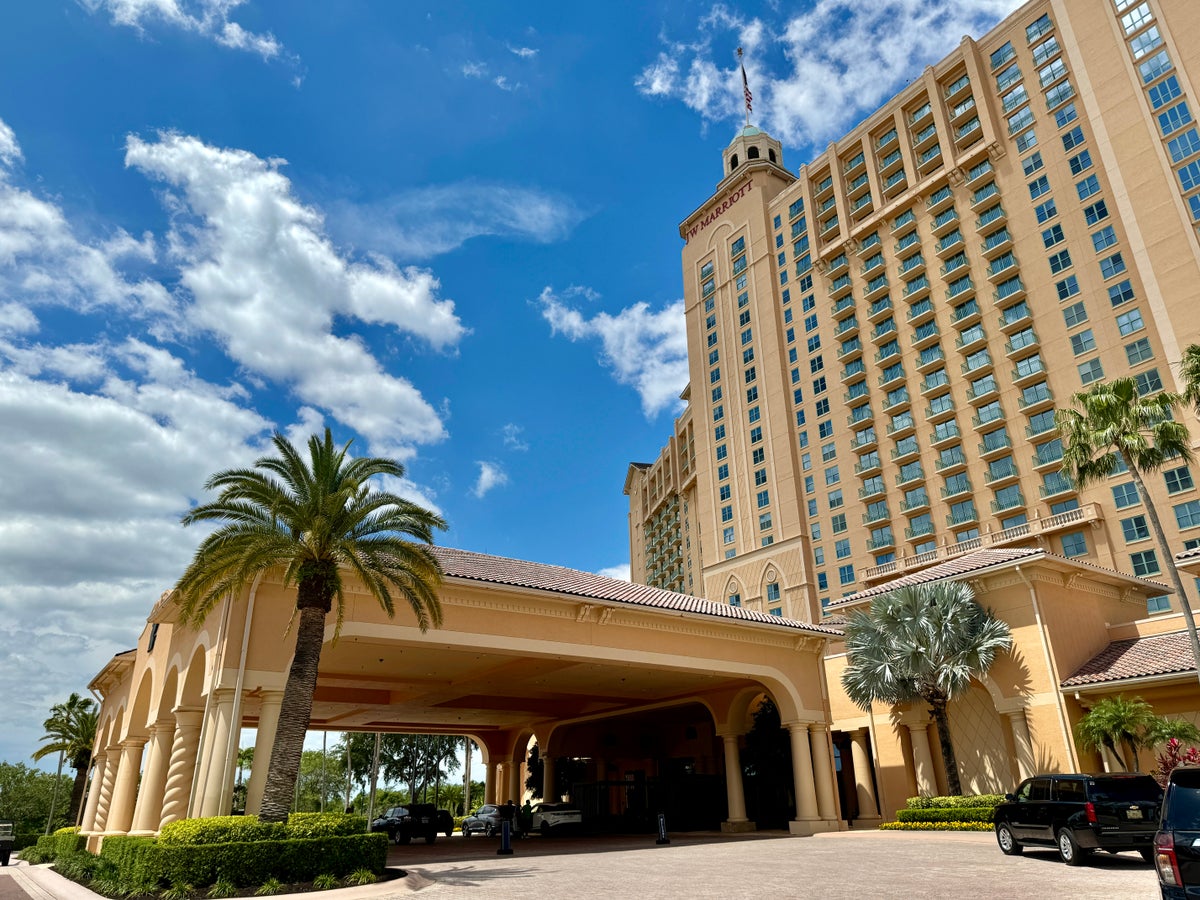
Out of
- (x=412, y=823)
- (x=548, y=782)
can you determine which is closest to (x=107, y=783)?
(x=412, y=823)

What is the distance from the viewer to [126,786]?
94.8ft

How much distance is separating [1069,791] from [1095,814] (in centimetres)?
91

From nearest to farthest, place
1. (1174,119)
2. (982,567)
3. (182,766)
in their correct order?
(182,766), (982,567), (1174,119)

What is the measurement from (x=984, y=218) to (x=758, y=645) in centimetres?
4922

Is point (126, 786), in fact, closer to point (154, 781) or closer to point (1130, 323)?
point (154, 781)

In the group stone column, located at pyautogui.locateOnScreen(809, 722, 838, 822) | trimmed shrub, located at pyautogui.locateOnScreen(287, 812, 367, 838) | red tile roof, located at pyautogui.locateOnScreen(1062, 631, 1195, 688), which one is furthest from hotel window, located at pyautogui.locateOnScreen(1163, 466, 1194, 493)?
trimmed shrub, located at pyautogui.locateOnScreen(287, 812, 367, 838)

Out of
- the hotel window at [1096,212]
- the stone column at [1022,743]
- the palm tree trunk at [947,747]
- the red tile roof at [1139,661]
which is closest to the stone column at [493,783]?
the palm tree trunk at [947,747]

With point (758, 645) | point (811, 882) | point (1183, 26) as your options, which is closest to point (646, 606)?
point (758, 645)

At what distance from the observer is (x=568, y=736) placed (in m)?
44.2

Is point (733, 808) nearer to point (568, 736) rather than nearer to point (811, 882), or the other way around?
point (568, 736)

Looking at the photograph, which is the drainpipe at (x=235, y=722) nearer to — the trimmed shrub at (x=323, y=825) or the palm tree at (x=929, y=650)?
the trimmed shrub at (x=323, y=825)

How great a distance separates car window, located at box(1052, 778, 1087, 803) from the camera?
15.6 metres

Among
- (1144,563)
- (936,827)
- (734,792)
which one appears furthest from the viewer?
(1144,563)

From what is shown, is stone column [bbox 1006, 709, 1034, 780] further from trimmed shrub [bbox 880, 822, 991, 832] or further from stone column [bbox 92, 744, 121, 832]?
stone column [bbox 92, 744, 121, 832]
